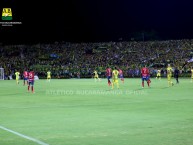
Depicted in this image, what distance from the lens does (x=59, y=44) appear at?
96625mm

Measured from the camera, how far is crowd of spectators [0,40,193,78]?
76312mm

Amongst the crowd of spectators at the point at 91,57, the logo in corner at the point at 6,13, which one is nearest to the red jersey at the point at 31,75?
the logo in corner at the point at 6,13

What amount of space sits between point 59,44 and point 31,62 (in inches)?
489

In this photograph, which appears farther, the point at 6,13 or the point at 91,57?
the point at 91,57

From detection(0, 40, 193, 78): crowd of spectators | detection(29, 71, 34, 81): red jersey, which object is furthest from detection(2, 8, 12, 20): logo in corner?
detection(29, 71, 34, 81): red jersey

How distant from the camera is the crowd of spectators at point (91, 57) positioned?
76.3 m

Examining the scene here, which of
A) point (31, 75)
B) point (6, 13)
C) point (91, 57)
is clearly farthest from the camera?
point (91, 57)

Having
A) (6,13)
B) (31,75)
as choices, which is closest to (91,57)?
(6,13)

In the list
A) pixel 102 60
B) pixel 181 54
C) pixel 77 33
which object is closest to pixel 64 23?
pixel 77 33

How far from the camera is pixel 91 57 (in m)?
86.0

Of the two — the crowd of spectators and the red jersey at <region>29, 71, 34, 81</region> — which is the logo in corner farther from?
the red jersey at <region>29, 71, 34, 81</region>

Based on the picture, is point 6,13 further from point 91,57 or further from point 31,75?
point 31,75

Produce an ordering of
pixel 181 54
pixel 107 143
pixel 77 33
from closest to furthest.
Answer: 1. pixel 107 143
2. pixel 181 54
3. pixel 77 33

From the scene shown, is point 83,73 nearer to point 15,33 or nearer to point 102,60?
point 102,60
